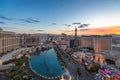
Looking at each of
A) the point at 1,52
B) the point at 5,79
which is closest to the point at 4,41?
the point at 1,52

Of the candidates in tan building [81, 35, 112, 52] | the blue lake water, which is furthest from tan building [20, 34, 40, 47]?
Result: tan building [81, 35, 112, 52]

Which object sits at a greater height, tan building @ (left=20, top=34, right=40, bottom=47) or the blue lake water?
tan building @ (left=20, top=34, right=40, bottom=47)

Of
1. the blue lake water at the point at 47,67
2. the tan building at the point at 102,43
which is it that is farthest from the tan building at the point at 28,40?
the tan building at the point at 102,43

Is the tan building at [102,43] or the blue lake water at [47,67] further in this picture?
the tan building at [102,43]

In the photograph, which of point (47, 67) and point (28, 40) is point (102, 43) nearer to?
point (47, 67)

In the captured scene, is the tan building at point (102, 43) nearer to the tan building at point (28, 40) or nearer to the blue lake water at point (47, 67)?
the blue lake water at point (47, 67)

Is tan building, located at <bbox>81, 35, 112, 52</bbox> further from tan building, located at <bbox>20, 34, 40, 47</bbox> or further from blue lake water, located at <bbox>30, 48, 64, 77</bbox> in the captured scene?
tan building, located at <bbox>20, 34, 40, 47</bbox>

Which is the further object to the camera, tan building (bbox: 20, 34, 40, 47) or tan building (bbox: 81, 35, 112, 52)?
tan building (bbox: 20, 34, 40, 47)

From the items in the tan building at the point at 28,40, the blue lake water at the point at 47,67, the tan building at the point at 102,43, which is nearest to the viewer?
the blue lake water at the point at 47,67

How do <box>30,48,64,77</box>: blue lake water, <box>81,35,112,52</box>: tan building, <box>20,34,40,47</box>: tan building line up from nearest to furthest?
<box>30,48,64,77</box>: blue lake water, <box>81,35,112,52</box>: tan building, <box>20,34,40,47</box>: tan building

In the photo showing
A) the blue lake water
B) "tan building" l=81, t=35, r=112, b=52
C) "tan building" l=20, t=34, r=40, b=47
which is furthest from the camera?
"tan building" l=20, t=34, r=40, b=47

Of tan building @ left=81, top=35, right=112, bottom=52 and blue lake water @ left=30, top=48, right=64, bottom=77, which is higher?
tan building @ left=81, top=35, right=112, bottom=52

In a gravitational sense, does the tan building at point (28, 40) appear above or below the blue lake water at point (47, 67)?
above
